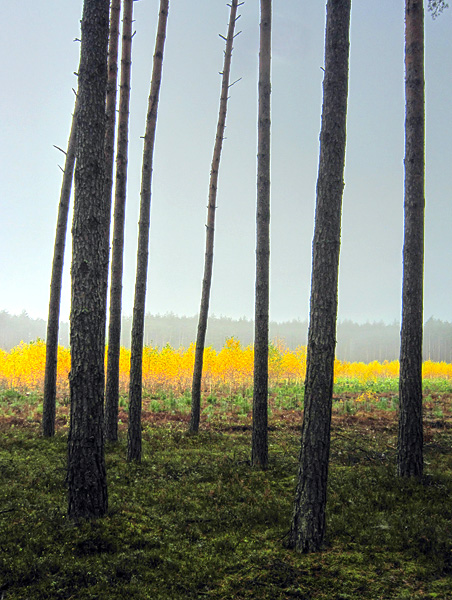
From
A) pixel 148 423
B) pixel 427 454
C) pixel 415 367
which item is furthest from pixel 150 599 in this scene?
pixel 148 423

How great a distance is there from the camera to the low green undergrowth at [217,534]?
11.9ft

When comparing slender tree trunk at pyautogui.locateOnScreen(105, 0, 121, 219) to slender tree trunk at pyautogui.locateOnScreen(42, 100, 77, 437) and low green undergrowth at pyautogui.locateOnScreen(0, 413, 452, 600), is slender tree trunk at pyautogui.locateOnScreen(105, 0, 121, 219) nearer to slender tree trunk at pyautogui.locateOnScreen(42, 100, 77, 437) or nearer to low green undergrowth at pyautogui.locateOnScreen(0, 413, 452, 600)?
slender tree trunk at pyautogui.locateOnScreen(42, 100, 77, 437)

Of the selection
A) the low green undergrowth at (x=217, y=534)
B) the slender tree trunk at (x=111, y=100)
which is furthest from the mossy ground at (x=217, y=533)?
the slender tree trunk at (x=111, y=100)

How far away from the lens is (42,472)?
6895 millimetres

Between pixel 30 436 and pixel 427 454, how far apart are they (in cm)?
948

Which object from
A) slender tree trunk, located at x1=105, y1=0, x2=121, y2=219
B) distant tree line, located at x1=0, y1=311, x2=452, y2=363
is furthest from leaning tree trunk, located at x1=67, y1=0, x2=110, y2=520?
distant tree line, located at x1=0, y1=311, x2=452, y2=363

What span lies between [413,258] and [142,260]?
542 centimetres

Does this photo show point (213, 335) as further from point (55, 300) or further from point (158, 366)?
point (55, 300)

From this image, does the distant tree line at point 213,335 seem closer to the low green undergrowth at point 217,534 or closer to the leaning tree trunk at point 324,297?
the low green undergrowth at point 217,534

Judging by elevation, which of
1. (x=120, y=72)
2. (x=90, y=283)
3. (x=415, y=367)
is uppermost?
(x=120, y=72)

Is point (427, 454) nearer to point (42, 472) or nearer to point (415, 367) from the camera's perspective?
point (415, 367)

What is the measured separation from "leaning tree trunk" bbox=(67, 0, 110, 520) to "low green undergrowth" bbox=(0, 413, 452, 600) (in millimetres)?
548

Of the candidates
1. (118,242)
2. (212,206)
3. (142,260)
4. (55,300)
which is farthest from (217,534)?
(212,206)

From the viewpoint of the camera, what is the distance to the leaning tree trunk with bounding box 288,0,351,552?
4.41 metres
